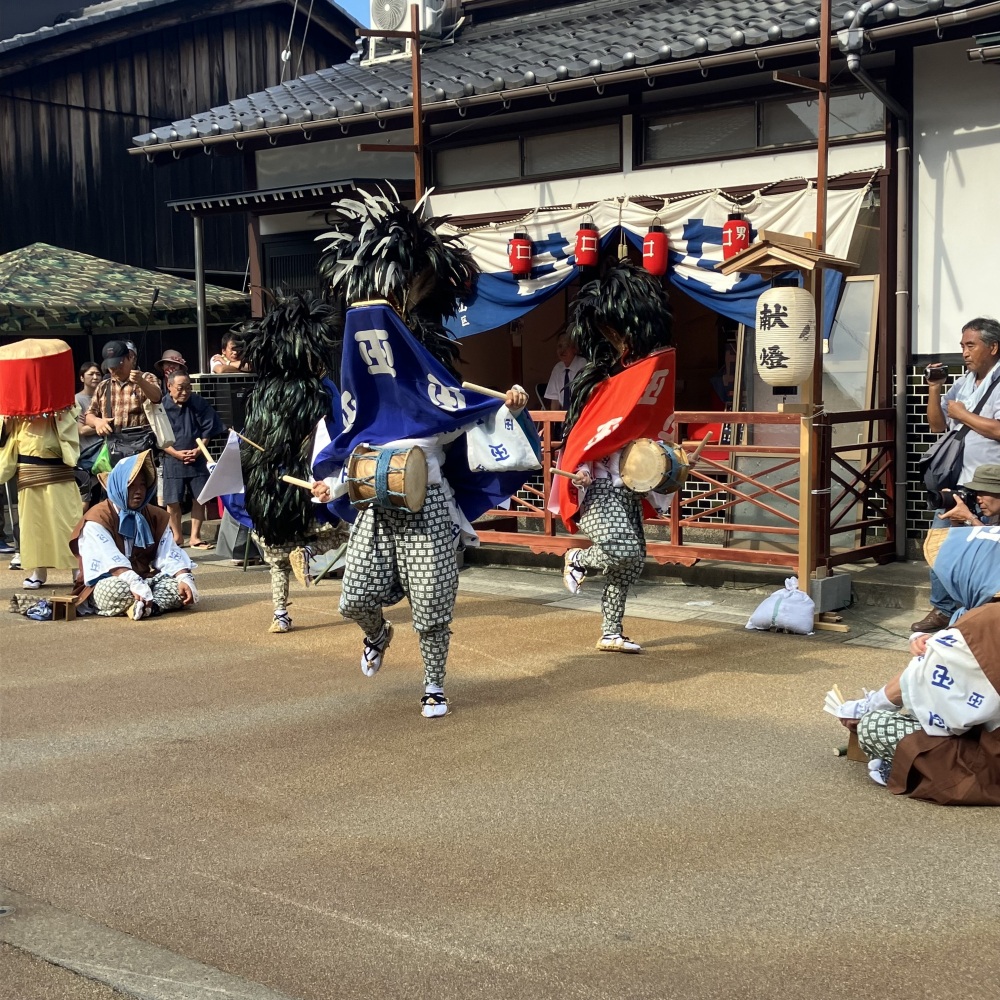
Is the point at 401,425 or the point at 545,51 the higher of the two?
the point at 545,51

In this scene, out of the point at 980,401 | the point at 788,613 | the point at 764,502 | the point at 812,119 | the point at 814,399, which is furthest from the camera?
the point at 764,502

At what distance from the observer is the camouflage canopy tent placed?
46.8ft

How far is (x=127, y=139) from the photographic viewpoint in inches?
785

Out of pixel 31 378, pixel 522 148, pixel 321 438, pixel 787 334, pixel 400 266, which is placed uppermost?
pixel 522 148

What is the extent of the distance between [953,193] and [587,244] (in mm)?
2911

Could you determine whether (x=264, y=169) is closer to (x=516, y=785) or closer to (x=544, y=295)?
(x=544, y=295)

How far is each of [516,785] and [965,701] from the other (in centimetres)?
181

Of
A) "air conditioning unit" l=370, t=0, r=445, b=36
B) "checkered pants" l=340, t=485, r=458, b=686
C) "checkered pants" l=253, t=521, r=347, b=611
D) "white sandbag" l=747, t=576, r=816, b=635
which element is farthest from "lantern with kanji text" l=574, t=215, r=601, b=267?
"checkered pants" l=340, t=485, r=458, b=686

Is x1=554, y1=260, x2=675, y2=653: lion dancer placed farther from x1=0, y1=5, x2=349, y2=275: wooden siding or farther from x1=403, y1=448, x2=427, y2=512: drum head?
x1=0, y1=5, x2=349, y2=275: wooden siding

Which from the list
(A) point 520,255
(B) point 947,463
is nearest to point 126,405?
(A) point 520,255

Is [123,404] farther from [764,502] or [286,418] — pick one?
[764,502]

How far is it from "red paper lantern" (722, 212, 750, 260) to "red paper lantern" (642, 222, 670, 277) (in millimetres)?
543

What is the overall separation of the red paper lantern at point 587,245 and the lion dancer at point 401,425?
418cm

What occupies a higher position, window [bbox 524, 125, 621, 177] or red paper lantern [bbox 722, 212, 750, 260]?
window [bbox 524, 125, 621, 177]
